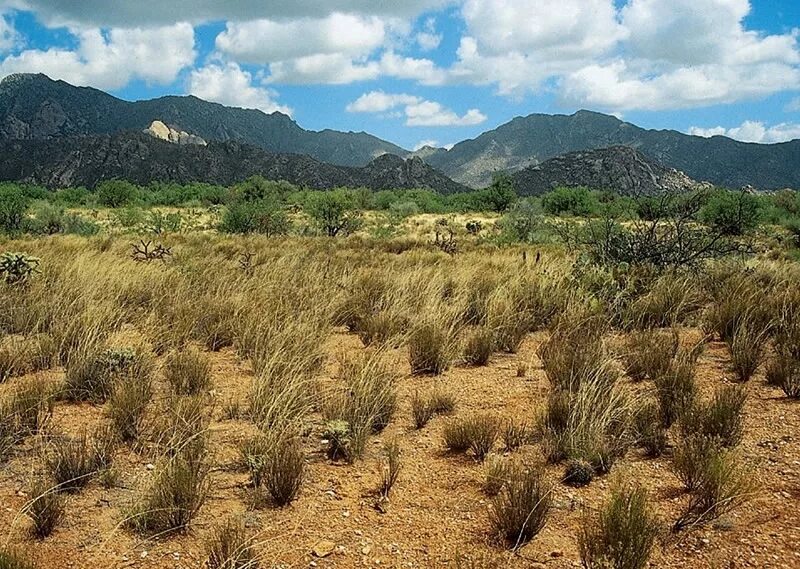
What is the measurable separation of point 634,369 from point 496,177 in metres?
39.9

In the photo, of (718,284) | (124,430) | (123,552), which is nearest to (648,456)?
(123,552)

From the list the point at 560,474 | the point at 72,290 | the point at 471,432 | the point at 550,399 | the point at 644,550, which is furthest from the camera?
the point at 72,290

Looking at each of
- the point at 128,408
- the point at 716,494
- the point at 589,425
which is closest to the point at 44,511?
the point at 128,408

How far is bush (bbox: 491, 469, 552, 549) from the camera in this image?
3.27m

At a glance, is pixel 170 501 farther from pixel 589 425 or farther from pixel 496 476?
pixel 589 425

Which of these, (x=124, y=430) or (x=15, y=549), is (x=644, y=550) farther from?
(x=124, y=430)

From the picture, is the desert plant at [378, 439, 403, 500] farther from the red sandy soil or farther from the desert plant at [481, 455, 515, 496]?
the desert plant at [481, 455, 515, 496]

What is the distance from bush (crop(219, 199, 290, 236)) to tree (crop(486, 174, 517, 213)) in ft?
67.2

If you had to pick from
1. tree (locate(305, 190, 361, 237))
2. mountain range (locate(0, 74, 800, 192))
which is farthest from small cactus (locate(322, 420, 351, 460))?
mountain range (locate(0, 74, 800, 192))

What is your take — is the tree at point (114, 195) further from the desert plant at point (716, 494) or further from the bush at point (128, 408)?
the desert plant at point (716, 494)

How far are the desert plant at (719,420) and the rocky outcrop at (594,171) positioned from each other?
80729 millimetres

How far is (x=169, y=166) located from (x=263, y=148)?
65.3 meters

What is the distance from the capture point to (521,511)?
330 centimetres

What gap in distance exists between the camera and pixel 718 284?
30.4 feet
